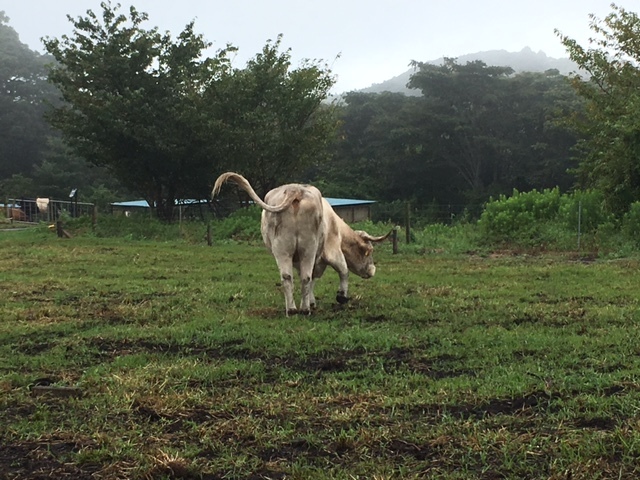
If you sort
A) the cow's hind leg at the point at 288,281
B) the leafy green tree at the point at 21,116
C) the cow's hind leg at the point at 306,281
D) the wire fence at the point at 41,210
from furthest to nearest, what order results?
the leafy green tree at the point at 21,116 → the wire fence at the point at 41,210 → the cow's hind leg at the point at 306,281 → the cow's hind leg at the point at 288,281

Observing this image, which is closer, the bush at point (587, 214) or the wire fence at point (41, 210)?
the bush at point (587, 214)

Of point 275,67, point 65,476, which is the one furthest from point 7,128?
point 65,476

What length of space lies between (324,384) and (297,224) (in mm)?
2835

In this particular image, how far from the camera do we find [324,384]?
469 centimetres

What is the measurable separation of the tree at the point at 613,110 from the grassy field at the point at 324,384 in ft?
23.9

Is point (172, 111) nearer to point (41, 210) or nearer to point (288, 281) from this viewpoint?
point (41, 210)

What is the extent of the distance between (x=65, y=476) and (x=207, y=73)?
2169 cm

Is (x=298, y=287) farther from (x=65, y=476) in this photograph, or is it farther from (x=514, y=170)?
(x=514, y=170)

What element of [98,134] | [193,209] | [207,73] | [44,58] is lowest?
[193,209]

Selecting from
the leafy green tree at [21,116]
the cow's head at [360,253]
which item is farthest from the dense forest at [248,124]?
the cow's head at [360,253]

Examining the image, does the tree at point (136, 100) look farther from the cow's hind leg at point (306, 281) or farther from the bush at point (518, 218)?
the cow's hind leg at point (306, 281)

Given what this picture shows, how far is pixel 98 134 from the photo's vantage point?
2212 centimetres

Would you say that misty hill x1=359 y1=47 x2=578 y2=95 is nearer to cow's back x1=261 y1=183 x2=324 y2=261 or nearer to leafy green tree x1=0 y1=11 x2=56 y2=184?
leafy green tree x1=0 y1=11 x2=56 y2=184

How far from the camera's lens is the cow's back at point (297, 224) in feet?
23.7
